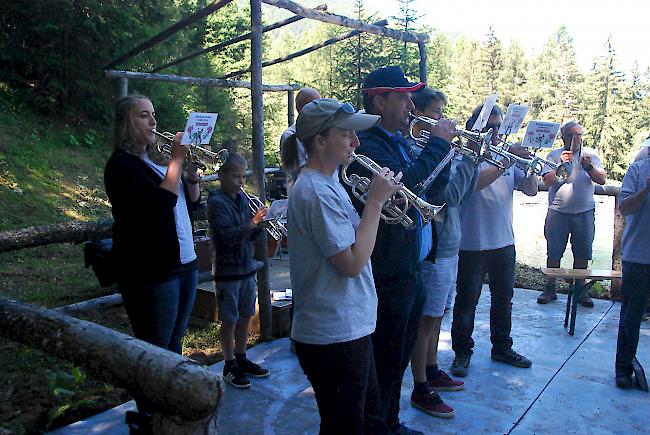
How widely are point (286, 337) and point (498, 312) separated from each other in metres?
1.68

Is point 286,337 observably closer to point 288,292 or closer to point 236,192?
point 288,292

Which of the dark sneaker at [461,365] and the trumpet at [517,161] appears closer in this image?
the trumpet at [517,161]

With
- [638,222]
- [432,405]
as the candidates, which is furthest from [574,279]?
[432,405]

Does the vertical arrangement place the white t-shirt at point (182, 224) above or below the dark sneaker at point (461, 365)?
above

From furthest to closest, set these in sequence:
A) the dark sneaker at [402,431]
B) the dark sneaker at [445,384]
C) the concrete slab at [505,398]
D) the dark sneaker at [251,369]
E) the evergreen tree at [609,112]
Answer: the evergreen tree at [609,112] → the dark sneaker at [251,369] → the dark sneaker at [445,384] → the concrete slab at [505,398] → the dark sneaker at [402,431]

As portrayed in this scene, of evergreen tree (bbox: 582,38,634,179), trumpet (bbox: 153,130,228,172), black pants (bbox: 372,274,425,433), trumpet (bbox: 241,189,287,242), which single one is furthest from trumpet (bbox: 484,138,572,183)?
evergreen tree (bbox: 582,38,634,179)

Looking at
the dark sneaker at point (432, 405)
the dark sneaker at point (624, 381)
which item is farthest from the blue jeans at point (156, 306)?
the dark sneaker at point (624, 381)

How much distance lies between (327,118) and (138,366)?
107cm

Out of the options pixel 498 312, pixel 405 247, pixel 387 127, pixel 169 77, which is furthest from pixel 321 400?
pixel 169 77

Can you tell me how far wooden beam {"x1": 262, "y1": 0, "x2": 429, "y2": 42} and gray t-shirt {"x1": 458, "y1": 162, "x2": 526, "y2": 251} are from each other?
6.25 ft

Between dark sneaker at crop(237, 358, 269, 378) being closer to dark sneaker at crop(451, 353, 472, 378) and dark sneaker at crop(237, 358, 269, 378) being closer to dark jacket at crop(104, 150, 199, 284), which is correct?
dark sneaker at crop(451, 353, 472, 378)

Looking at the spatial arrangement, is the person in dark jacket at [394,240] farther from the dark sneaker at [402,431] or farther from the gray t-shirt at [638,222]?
the gray t-shirt at [638,222]

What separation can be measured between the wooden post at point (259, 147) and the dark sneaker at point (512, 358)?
1.76 m

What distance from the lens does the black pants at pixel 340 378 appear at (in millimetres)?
2049
